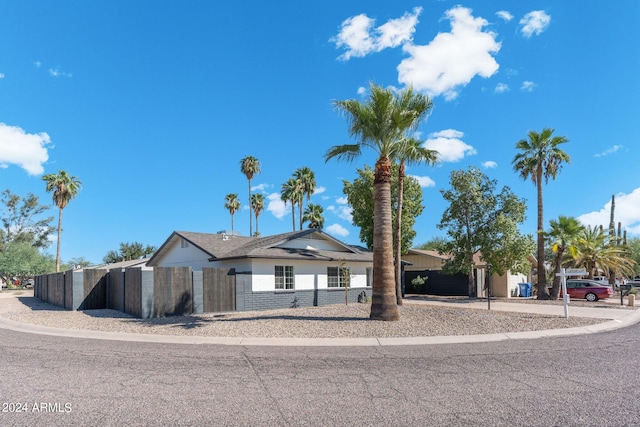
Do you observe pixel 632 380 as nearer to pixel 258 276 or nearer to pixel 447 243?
pixel 258 276

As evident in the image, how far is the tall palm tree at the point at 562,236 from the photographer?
95.8 feet

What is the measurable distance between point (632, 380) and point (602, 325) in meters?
9.96

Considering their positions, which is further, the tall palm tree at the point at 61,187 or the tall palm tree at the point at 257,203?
the tall palm tree at the point at 257,203

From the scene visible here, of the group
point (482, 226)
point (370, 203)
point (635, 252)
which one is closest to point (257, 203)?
point (370, 203)

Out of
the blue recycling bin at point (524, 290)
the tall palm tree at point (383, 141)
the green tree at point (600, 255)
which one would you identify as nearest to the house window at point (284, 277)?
the tall palm tree at point (383, 141)

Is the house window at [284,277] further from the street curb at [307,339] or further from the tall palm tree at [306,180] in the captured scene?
the tall palm tree at [306,180]

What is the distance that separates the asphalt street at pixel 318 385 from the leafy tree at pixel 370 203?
2468 centimetres

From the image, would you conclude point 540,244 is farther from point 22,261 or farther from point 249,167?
point 22,261

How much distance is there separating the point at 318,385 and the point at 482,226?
27.8 metres

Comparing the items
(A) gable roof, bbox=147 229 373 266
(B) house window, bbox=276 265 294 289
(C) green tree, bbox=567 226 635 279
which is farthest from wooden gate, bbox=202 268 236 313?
(C) green tree, bbox=567 226 635 279

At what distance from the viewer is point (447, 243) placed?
33.2 metres

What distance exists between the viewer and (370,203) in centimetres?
3638

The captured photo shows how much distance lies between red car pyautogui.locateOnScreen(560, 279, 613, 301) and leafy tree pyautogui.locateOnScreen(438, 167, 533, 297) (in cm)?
441

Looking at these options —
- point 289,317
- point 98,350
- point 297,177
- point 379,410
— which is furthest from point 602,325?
point 297,177
